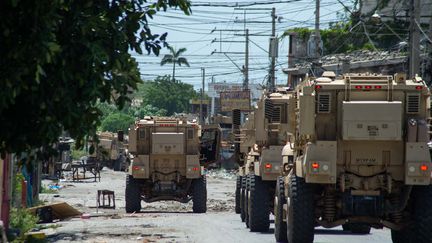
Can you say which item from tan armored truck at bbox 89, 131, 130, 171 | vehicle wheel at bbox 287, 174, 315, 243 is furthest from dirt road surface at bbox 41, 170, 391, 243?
tan armored truck at bbox 89, 131, 130, 171

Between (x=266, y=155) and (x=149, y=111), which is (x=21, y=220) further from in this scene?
(x=149, y=111)

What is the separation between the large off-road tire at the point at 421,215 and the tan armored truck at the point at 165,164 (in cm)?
1781

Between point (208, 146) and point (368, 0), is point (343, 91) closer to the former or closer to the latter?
point (208, 146)

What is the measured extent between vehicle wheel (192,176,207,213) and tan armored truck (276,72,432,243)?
17.1 m

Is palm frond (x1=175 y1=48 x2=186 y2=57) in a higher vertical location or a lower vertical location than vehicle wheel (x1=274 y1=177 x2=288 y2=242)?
higher

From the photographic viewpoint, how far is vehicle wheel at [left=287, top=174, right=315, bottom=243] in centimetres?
1831

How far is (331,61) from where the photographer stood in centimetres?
5856

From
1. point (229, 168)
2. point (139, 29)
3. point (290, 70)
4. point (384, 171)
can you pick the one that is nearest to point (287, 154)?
point (384, 171)

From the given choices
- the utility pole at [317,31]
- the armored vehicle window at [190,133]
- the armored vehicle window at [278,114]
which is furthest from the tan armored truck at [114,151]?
the armored vehicle window at [278,114]

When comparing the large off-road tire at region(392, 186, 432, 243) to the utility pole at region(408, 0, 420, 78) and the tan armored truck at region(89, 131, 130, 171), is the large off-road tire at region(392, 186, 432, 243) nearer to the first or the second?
the utility pole at region(408, 0, 420, 78)

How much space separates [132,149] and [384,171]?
18.1 meters

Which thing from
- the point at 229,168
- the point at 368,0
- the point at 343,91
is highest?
the point at 368,0

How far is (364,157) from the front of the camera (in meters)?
18.5

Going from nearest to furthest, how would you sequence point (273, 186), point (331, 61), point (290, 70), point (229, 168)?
point (273, 186)
point (331, 61)
point (290, 70)
point (229, 168)
